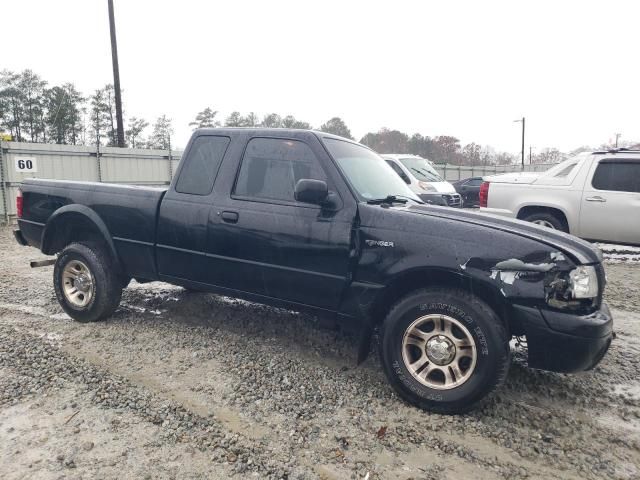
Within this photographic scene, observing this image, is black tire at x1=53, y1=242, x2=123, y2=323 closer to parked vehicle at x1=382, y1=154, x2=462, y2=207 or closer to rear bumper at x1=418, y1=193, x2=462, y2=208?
rear bumper at x1=418, y1=193, x2=462, y2=208

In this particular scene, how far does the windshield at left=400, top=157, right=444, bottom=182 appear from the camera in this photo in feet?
39.4

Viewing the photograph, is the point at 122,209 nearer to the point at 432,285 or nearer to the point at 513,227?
the point at 432,285

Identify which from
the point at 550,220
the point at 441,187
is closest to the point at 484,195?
the point at 550,220

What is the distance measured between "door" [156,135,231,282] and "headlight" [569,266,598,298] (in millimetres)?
2764

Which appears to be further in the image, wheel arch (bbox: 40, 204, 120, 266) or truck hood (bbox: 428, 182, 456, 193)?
truck hood (bbox: 428, 182, 456, 193)

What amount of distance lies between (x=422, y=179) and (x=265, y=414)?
31.9ft

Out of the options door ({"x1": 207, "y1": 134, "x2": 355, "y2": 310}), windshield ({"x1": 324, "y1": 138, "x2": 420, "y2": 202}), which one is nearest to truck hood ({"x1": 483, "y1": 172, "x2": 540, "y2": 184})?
windshield ({"x1": 324, "y1": 138, "x2": 420, "y2": 202})

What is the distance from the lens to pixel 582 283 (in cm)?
283

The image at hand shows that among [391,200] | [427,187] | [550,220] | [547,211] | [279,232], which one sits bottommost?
[550,220]

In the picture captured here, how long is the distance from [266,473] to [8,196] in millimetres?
12840

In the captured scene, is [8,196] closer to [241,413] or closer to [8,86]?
[241,413]

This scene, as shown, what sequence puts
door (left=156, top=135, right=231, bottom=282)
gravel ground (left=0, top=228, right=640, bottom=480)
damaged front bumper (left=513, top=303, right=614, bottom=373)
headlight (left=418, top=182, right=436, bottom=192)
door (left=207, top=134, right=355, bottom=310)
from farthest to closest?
1. headlight (left=418, top=182, right=436, bottom=192)
2. door (left=156, top=135, right=231, bottom=282)
3. door (left=207, top=134, right=355, bottom=310)
4. damaged front bumper (left=513, top=303, right=614, bottom=373)
5. gravel ground (left=0, top=228, right=640, bottom=480)

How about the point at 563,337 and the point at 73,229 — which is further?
the point at 73,229

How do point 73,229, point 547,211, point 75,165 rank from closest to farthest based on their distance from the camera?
point 73,229 < point 547,211 < point 75,165
